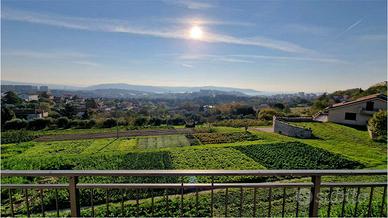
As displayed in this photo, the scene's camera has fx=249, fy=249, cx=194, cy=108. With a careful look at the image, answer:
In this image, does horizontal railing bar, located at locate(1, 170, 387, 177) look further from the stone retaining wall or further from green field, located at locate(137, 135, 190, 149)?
the stone retaining wall

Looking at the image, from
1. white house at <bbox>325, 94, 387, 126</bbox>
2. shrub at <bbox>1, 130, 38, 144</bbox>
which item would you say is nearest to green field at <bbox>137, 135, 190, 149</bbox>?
shrub at <bbox>1, 130, 38, 144</bbox>

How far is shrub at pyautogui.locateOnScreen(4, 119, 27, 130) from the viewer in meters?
24.8

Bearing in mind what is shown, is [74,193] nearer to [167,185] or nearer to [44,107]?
[167,185]

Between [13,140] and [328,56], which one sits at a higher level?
[328,56]

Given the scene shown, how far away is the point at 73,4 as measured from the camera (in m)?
3.49

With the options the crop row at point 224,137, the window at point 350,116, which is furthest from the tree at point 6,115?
the window at point 350,116

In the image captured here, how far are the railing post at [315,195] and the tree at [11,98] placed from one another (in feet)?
92.7

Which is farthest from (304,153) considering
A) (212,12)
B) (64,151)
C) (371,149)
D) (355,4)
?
(64,151)

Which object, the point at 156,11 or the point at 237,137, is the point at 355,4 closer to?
the point at 156,11

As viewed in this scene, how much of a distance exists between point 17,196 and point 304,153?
13.5 m

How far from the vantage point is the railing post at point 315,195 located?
143 cm

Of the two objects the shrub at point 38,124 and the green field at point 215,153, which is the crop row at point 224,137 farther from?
the shrub at point 38,124

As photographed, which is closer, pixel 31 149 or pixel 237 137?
pixel 31 149

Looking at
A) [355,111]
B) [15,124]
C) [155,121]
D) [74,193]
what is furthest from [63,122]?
[74,193]
